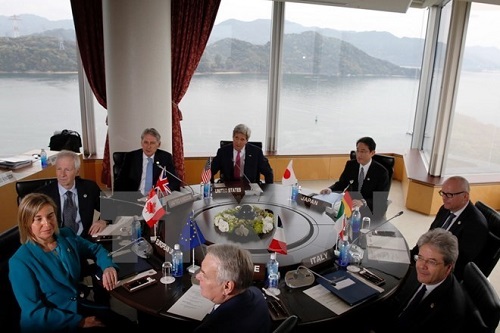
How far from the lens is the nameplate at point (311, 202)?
3.61 m

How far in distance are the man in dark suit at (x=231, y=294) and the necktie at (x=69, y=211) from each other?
181 cm

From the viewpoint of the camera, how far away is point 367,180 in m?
4.11

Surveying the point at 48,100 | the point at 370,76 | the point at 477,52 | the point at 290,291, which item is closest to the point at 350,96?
the point at 370,76

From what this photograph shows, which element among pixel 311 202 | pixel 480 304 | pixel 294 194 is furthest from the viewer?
pixel 294 194

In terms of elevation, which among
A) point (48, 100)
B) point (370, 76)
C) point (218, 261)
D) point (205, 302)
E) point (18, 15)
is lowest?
point (205, 302)

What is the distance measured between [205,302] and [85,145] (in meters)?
4.98

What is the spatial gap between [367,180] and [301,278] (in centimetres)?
201

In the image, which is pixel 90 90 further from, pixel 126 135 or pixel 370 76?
pixel 370 76

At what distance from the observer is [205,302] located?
85.5 inches

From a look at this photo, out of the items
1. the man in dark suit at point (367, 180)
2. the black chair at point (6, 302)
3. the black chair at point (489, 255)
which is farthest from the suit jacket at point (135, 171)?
the black chair at point (489, 255)

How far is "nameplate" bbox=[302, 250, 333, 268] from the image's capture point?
251 centimetres

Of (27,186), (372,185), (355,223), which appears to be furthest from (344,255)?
(27,186)

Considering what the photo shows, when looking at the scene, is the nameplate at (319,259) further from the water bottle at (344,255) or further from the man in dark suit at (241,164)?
the man in dark suit at (241,164)

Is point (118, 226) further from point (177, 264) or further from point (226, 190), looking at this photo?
point (226, 190)
